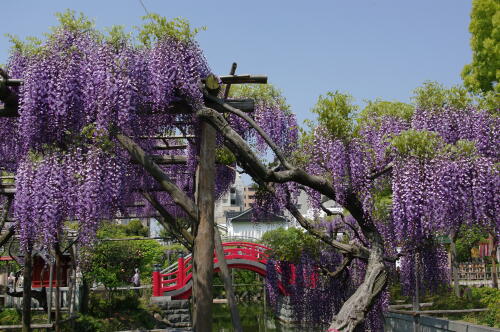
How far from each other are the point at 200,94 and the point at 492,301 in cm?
Result: 887

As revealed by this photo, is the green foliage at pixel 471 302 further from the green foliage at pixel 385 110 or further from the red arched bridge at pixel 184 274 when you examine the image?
the red arched bridge at pixel 184 274

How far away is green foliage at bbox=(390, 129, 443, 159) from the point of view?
6.91m

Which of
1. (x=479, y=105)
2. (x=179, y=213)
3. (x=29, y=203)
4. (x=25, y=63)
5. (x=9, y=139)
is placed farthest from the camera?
(x=179, y=213)

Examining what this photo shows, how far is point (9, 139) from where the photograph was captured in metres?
7.93

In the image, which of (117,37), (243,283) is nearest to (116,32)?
(117,37)

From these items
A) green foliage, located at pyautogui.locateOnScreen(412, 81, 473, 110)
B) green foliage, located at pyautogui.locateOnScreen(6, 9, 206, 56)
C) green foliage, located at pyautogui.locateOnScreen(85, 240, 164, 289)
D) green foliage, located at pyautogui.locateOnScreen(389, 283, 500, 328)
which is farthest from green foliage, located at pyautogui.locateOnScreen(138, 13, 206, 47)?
green foliage, located at pyautogui.locateOnScreen(85, 240, 164, 289)

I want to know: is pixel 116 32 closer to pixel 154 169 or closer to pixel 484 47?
pixel 154 169

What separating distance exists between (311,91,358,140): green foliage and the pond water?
41.0 feet

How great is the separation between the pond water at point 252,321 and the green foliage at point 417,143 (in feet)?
43.0

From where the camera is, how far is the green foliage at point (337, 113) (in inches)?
306

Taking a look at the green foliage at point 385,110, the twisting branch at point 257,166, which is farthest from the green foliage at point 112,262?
the twisting branch at point 257,166

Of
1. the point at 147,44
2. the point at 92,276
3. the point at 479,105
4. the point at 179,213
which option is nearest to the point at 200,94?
the point at 147,44

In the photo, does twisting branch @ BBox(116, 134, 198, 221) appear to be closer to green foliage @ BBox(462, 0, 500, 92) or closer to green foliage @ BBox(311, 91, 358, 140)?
green foliage @ BBox(311, 91, 358, 140)

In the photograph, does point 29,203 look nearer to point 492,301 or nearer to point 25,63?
point 25,63
